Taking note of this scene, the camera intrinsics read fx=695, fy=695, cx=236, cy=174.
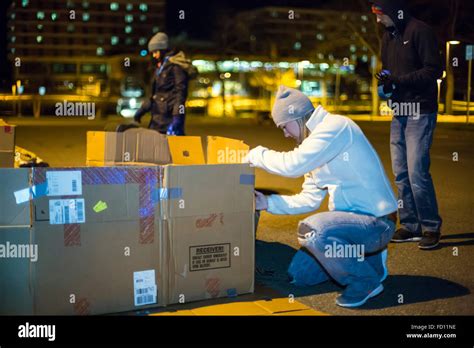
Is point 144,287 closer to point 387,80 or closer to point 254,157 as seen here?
point 254,157

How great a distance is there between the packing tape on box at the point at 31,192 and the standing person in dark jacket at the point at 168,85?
127 inches

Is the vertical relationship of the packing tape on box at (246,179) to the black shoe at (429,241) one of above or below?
above

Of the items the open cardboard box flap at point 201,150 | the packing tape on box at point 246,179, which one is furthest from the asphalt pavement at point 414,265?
the open cardboard box flap at point 201,150

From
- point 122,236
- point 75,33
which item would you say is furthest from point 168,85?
point 75,33

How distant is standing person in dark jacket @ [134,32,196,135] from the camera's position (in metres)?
7.22

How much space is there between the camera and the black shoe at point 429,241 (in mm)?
6023

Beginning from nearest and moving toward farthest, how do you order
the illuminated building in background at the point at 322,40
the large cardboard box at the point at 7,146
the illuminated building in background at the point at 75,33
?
1. the large cardboard box at the point at 7,146
2. the illuminated building in background at the point at 322,40
3. the illuminated building in background at the point at 75,33

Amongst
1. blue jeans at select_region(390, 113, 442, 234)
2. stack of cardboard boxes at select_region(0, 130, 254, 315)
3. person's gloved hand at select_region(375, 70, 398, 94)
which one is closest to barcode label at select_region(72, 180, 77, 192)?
stack of cardboard boxes at select_region(0, 130, 254, 315)

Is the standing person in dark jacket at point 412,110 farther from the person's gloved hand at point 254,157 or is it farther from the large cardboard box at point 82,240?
the large cardboard box at point 82,240

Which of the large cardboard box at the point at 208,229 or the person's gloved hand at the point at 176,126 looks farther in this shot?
the person's gloved hand at the point at 176,126

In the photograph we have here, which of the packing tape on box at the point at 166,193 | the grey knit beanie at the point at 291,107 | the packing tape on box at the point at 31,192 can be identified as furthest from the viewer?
the grey knit beanie at the point at 291,107

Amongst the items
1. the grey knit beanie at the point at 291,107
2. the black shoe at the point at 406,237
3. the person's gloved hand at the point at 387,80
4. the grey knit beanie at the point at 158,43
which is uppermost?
the grey knit beanie at the point at 158,43

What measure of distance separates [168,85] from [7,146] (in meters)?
2.35
